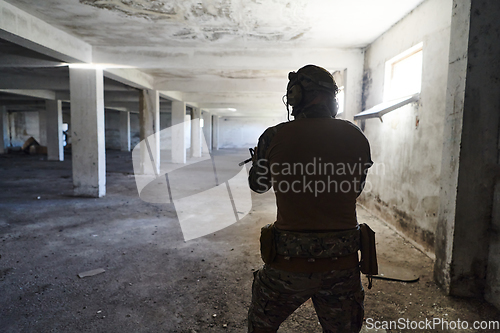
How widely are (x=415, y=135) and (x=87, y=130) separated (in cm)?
574

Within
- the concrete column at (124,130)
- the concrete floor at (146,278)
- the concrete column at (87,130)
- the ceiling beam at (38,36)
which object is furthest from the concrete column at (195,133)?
the concrete floor at (146,278)

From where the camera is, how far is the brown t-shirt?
1.31 meters

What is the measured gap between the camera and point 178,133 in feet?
42.2

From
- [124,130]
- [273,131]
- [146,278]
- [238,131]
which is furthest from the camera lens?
[238,131]

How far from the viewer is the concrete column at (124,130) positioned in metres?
20.2

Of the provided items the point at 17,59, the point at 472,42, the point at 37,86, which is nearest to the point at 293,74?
the point at 472,42

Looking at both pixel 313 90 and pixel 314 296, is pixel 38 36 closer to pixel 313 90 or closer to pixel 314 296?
pixel 313 90

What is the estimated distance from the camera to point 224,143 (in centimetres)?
2552

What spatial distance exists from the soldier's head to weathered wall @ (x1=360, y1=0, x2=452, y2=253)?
98.2 inches

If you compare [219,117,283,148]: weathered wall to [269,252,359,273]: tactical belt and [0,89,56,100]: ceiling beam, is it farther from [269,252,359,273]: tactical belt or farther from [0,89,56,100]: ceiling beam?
[269,252,359,273]: tactical belt

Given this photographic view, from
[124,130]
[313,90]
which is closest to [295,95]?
[313,90]

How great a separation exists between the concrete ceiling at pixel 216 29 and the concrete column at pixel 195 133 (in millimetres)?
9215

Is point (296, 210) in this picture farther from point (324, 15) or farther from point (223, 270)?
point (324, 15)

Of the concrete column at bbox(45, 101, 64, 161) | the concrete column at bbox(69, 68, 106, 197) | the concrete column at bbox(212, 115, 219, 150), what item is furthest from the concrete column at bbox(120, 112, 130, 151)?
the concrete column at bbox(69, 68, 106, 197)
